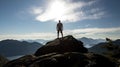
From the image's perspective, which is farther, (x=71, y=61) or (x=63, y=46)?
(x=63, y=46)

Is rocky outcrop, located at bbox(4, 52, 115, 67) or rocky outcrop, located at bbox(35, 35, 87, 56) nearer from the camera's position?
rocky outcrop, located at bbox(4, 52, 115, 67)

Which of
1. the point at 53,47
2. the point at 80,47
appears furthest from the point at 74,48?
the point at 53,47

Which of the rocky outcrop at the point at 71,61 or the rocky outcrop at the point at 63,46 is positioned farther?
the rocky outcrop at the point at 63,46

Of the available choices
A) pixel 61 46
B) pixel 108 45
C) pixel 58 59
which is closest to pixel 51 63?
pixel 58 59

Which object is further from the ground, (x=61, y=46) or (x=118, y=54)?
(x=61, y=46)

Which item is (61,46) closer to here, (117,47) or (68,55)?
(68,55)

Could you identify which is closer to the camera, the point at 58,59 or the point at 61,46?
the point at 58,59

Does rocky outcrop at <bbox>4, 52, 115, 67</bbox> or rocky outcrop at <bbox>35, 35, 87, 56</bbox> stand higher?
rocky outcrop at <bbox>35, 35, 87, 56</bbox>

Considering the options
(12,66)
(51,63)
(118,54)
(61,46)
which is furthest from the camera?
(118,54)

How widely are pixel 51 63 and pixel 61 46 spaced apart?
7816mm

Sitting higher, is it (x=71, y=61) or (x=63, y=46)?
(x=63, y=46)

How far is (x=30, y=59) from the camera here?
31.0 metres

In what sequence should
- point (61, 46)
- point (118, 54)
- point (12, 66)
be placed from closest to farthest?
point (12, 66)
point (61, 46)
point (118, 54)

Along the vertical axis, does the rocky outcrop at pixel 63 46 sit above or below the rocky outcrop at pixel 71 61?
above
